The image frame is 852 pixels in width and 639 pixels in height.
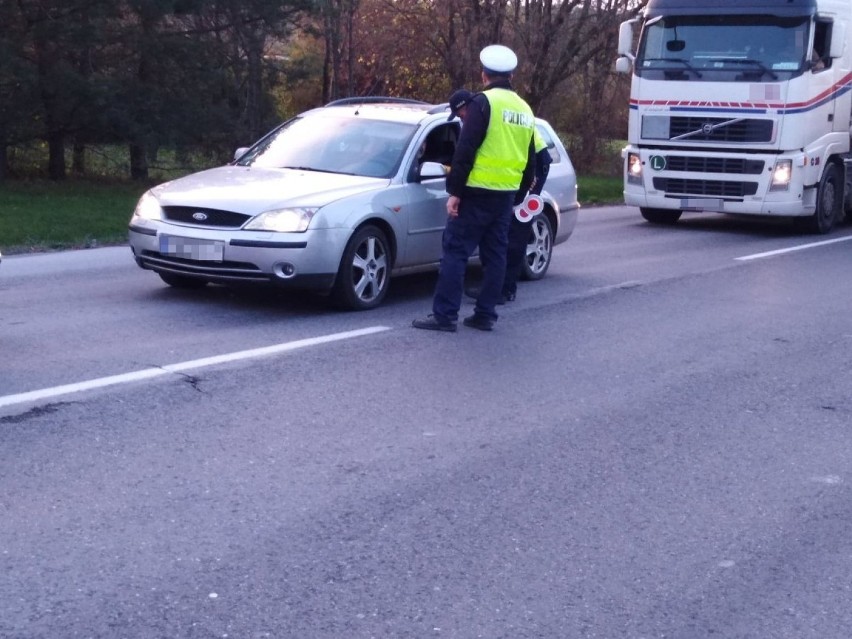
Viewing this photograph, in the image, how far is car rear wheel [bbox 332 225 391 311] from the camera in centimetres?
948

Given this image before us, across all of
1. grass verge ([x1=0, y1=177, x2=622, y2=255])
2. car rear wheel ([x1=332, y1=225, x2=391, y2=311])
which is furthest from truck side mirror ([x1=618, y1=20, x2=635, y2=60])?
car rear wheel ([x1=332, y1=225, x2=391, y2=311])

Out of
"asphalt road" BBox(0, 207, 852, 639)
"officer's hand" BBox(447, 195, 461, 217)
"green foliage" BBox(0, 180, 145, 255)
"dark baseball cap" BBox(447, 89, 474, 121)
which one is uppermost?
"dark baseball cap" BBox(447, 89, 474, 121)

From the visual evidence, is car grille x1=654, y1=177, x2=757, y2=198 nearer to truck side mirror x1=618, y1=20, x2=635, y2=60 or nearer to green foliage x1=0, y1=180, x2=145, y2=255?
truck side mirror x1=618, y1=20, x2=635, y2=60

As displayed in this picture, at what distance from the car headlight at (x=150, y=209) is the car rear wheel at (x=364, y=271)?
1.47 m

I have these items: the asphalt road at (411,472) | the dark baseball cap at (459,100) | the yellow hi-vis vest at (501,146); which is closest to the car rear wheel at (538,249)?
the asphalt road at (411,472)

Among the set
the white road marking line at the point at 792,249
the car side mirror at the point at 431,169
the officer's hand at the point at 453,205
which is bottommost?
the white road marking line at the point at 792,249

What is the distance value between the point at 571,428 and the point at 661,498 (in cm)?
114

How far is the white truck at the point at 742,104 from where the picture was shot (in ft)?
54.4

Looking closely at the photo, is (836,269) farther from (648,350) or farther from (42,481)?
(42,481)

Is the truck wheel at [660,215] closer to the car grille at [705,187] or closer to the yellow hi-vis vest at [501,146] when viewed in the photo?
the car grille at [705,187]

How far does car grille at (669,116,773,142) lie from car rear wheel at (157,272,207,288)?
29.4 feet

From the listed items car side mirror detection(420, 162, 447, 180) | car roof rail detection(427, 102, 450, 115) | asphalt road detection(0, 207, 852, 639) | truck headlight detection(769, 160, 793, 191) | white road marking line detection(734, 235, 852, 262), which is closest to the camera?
asphalt road detection(0, 207, 852, 639)

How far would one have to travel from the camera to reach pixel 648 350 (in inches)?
355

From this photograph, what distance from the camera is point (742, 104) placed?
55.0 feet
